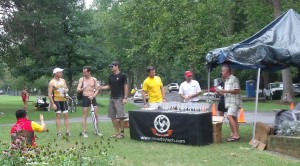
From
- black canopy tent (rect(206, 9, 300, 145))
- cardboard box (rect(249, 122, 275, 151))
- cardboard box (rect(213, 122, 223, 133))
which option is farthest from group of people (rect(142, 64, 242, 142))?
cardboard box (rect(249, 122, 275, 151))

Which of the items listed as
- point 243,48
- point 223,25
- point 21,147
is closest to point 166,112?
point 243,48

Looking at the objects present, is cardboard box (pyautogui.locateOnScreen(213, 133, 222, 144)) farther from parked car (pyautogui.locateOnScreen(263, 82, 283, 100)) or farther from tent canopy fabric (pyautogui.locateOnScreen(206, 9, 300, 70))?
parked car (pyautogui.locateOnScreen(263, 82, 283, 100))

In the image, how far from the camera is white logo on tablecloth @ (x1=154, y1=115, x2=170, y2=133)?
973cm

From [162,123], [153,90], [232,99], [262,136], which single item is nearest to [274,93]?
[153,90]

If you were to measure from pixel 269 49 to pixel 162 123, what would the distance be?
2.92 m

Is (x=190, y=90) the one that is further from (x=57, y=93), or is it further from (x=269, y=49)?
(x=57, y=93)

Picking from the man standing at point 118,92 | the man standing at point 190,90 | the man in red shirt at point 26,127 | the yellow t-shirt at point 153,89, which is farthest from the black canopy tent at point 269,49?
the man in red shirt at point 26,127

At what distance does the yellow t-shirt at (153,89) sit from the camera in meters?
11.1

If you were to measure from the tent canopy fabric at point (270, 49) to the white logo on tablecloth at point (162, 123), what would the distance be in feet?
6.66

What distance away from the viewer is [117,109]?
10805 millimetres

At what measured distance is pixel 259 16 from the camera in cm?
3225

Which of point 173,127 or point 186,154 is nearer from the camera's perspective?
point 186,154

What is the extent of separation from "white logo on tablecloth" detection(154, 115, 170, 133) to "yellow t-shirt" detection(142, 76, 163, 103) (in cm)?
136

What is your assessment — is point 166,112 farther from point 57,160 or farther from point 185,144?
point 57,160
